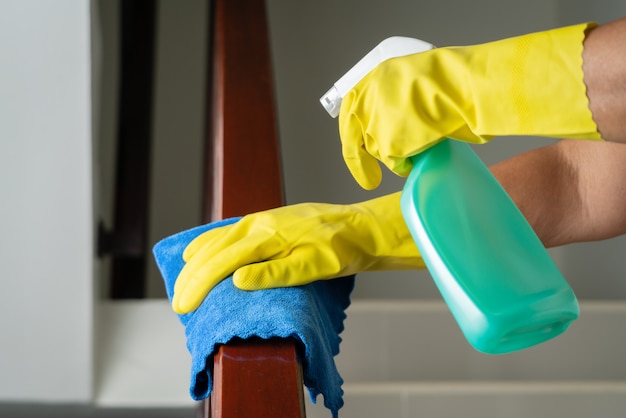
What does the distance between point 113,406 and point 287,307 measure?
110 centimetres

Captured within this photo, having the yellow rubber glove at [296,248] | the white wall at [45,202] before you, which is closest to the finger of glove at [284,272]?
the yellow rubber glove at [296,248]

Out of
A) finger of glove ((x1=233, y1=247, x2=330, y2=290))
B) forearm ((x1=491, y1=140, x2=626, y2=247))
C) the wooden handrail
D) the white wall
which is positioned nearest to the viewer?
the wooden handrail

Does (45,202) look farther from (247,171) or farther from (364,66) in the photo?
(364,66)

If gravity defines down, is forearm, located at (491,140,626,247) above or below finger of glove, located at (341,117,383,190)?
below

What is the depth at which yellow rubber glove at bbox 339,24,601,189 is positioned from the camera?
0.73 m

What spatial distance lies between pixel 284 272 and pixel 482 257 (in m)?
0.24

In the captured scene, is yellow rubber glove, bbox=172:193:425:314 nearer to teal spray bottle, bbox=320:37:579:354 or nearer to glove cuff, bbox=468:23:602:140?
teal spray bottle, bbox=320:37:579:354

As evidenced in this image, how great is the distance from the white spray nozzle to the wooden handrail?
0.17 m

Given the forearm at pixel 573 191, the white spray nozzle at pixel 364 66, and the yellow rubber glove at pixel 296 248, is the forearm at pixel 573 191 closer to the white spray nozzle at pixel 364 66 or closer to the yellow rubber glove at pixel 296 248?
the yellow rubber glove at pixel 296 248

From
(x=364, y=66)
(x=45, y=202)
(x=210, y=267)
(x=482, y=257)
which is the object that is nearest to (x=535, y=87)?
(x=482, y=257)

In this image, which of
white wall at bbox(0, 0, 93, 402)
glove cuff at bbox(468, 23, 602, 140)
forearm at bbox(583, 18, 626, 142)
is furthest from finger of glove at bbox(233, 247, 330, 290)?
white wall at bbox(0, 0, 93, 402)

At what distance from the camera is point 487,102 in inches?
31.2

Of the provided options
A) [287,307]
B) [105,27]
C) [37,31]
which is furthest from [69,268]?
[287,307]

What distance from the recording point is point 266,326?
77 centimetres
